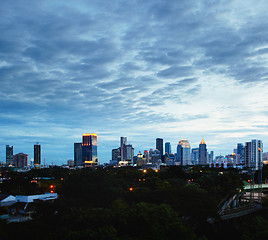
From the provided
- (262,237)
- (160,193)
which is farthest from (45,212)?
(262,237)

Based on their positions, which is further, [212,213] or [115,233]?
[212,213]

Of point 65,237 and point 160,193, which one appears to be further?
point 160,193

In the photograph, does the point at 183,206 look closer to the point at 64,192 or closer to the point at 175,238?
the point at 175,238

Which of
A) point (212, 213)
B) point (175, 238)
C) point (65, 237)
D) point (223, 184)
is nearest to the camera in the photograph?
point (65, 237)

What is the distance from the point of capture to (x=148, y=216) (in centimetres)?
3816

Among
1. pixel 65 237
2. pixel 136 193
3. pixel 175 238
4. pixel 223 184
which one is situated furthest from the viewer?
pixel 223 184

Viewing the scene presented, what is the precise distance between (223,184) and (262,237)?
1230 inches

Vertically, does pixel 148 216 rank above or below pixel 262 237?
above

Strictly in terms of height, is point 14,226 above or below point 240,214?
above

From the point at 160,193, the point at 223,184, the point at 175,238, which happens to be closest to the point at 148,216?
the point at 175,238

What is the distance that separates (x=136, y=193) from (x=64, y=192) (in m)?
12.2

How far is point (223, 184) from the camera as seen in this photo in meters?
69.2

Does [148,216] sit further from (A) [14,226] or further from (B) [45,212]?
(B) [45,212]

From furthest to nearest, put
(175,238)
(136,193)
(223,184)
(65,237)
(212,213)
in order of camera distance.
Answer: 1. (223,184)
2. (136,193)
3. (212,213)
4. (175,238)
5. (65,237)
